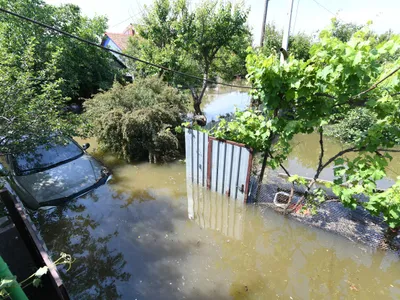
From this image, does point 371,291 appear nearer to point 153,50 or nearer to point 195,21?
point 195,21

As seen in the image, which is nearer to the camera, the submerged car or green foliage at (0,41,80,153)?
green foliage at (0,41,80,153)

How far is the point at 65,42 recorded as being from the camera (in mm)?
11094

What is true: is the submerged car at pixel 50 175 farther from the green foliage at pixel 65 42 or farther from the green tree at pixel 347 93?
the green foliage at pixel 65 42

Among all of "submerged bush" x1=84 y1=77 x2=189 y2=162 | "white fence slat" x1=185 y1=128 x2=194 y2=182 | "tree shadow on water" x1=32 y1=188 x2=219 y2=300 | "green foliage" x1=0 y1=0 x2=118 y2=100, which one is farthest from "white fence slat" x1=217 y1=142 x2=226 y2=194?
"green foliage" x1=0 y1=0 x2=118 y2=100

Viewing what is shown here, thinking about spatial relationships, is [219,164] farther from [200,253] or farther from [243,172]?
[200,253]

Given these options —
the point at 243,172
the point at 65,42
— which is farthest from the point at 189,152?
the point at 65,42

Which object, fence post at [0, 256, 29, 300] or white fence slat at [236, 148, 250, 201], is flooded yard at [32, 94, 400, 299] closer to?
white fence slat at [236, 148, 250, 201]

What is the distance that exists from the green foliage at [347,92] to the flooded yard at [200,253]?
1.02 meters

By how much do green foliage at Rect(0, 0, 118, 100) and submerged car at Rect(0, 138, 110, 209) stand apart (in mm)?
4831

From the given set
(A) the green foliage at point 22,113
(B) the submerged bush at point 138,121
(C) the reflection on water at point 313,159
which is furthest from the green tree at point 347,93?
(A) the green foliage at point 22,113

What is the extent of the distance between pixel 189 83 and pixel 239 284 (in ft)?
27.5

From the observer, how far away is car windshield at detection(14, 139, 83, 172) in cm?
452

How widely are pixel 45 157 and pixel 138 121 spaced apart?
99.1 inches

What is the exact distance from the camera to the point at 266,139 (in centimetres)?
413
